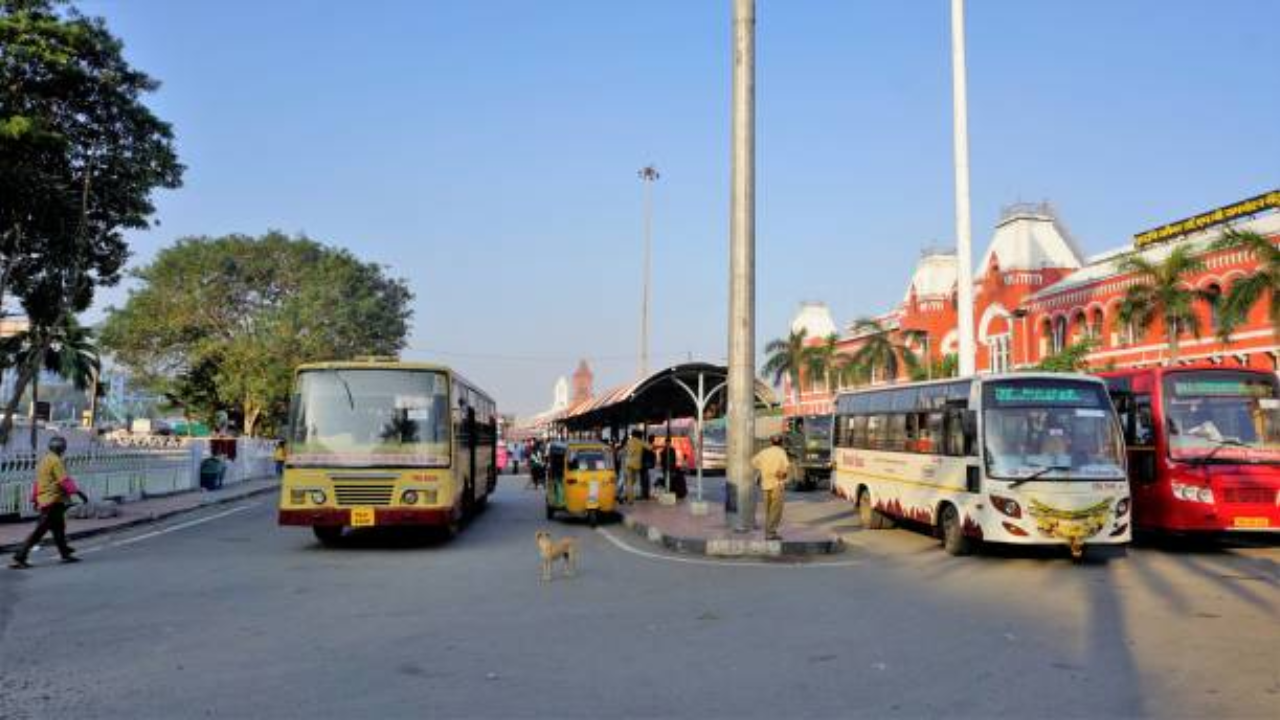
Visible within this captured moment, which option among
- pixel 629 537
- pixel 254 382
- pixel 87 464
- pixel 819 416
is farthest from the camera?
pixel 254 382

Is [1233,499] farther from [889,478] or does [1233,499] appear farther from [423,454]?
[423,454]

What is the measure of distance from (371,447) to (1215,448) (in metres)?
12.6

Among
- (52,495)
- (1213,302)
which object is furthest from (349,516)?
(1213,302)

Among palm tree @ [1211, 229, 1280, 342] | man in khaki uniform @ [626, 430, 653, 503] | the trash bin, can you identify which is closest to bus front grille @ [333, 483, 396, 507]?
man in khaki uniform @ [626, 430, 653, 503]

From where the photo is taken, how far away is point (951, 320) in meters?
67.1

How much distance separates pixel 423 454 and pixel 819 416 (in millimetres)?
23652

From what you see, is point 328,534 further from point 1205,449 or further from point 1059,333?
point 1059,333

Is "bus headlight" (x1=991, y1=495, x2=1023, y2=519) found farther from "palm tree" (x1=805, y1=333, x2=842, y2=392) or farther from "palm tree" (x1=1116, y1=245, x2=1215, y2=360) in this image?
"palm tree" (x1=805, y1=333, x2=842, y2=392)

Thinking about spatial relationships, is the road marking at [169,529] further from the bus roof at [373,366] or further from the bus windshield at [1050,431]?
the bus windshield at [1050,431]

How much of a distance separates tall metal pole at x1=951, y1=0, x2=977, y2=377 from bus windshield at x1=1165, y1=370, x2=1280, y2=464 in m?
7.99

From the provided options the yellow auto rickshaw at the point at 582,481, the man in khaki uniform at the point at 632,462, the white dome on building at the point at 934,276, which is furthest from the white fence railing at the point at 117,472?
the white dome on building at the point at 934,276

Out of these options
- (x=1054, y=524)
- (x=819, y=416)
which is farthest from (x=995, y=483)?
(x=819, y=416)

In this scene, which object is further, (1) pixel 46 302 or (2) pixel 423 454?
(1) pixel 46 302

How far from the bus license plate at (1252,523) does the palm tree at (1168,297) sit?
929 inches
